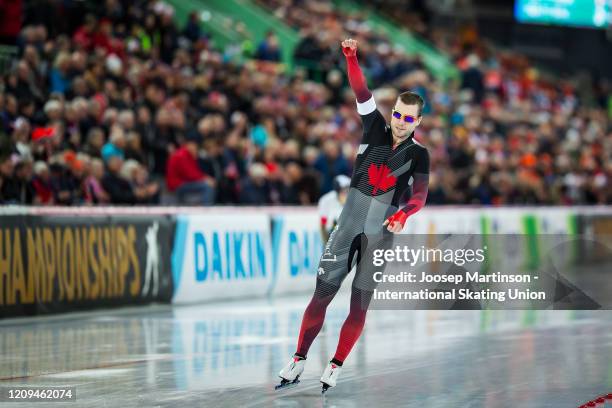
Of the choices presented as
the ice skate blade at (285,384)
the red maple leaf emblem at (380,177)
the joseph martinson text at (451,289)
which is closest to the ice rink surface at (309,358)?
the ice skate blade at (285,384)

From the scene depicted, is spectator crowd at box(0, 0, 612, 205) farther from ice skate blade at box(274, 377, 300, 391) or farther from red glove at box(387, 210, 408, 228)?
red glove at box(387, 210, 408, 228)

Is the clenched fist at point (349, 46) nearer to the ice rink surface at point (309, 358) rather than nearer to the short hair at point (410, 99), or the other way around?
the short hair at point (410, 99)

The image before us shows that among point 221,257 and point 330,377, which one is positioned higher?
point 221,257

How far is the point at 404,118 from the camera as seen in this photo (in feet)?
30.7

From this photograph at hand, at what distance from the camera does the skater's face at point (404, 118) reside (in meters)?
9.34

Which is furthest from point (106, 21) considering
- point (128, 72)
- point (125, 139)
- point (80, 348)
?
point (80, 348)

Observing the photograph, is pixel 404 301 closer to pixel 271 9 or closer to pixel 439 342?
pixel 439 342

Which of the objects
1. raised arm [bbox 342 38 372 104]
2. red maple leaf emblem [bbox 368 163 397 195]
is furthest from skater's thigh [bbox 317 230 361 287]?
raised arm [bbox 342 38 372 104]

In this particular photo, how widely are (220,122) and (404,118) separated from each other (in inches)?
475

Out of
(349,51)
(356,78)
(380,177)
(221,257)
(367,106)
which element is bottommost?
(221,257)

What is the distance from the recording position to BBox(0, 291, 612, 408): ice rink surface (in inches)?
356

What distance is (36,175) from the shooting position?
54.4 ft

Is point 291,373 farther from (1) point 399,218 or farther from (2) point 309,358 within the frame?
(2) point 309,358

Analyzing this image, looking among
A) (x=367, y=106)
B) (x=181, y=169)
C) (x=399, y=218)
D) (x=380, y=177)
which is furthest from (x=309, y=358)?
(x=181, y=169)
